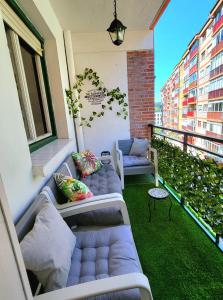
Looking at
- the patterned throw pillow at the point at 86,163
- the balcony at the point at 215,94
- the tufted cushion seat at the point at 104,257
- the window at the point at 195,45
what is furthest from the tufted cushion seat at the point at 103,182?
the window at the point at 195,45

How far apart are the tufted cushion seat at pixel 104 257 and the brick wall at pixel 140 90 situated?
2630 millimetres

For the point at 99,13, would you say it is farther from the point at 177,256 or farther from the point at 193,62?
the point at 177,256

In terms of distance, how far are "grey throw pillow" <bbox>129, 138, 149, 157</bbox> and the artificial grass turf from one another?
4.11ft

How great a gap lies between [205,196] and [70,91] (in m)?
2.55

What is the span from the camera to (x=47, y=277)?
860 mm

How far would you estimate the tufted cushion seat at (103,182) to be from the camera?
6.58 ft

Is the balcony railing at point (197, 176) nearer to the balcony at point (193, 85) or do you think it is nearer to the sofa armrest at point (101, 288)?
the sofa armrest at point (101, 288)

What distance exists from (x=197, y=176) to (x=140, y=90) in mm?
2278

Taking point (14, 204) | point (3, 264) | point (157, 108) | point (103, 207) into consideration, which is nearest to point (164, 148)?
point (157, 108)

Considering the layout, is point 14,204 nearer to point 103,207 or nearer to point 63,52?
point 103,207

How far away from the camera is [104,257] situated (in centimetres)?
112

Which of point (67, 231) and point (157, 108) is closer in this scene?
point (67, 231)

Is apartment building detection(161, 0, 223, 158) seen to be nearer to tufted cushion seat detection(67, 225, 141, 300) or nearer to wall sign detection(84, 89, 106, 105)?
tufted cushion seat detection(67, 225, 141, 300)

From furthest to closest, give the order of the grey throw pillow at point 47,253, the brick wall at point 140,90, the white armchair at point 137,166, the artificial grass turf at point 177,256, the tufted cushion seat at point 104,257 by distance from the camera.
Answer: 1. the brick wall at point 140,90
2. the white armchair at point 137,166
3. the artificial grass turf at point 177,256
4. the tufted cushion seat at point 104,257
5. the grey throw pillow at point 47,253
